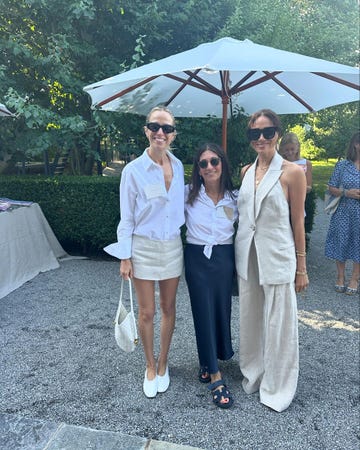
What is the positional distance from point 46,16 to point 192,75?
11.2ft

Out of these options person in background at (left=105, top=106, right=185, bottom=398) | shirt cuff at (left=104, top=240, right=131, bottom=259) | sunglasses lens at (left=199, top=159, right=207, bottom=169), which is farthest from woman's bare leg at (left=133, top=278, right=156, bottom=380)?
sunglasses lens at (left=199, top=159, right=207, bottom=169)

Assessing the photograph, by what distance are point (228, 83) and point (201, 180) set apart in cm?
222

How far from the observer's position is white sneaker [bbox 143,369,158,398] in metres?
2.57

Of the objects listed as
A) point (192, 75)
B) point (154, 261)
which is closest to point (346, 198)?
point (192, 75)

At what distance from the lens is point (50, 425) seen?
2277 mm

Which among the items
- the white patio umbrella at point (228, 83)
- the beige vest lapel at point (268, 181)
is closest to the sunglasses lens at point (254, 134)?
the beige vest lapel at point (268, 181)

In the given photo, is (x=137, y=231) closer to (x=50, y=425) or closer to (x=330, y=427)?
(x=50, y=425)

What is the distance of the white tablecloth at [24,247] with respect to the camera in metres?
4.55

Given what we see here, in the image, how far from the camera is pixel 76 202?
5.56 metres

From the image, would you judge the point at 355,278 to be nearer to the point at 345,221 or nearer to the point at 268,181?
the point at 345,221

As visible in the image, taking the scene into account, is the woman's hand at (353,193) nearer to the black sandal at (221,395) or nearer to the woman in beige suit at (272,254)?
the woman in beige suit at (272,254)

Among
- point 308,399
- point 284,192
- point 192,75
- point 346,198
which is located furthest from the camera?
point 346,198

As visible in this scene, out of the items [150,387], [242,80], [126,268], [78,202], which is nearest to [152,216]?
[126,268]

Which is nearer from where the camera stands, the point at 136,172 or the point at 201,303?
the point at 136,172
